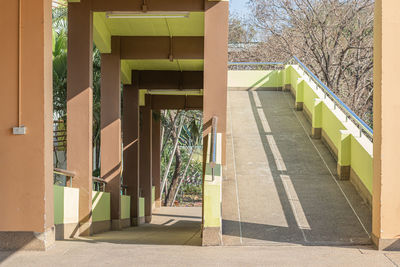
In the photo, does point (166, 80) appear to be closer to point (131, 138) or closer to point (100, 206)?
point (131, 138)

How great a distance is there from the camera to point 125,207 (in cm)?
1404

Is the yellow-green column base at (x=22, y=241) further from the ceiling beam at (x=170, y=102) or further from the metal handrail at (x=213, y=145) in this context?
the ceiling beam at (x=170, y=102)

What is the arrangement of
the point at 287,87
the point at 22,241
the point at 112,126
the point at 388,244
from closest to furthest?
the point at 22,241 < the point at 388,244 < the point at 112,126 < the point at 287,87

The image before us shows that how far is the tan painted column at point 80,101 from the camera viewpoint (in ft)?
31.1

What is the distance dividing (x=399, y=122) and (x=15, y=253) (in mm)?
4373

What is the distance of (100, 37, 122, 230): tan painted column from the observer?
1209 cm

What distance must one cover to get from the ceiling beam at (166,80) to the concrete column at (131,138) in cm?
40

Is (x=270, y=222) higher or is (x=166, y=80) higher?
(x=166, y=80)

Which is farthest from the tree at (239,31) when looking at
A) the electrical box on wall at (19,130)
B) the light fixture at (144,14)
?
A: the electrical box on wall at (19,130)

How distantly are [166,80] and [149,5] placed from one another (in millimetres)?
6354

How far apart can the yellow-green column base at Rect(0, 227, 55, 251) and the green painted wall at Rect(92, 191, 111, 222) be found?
13.4ft

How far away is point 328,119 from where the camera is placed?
12.0 m

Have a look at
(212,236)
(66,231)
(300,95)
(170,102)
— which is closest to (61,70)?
(170,102)

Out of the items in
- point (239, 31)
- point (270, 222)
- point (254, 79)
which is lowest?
point (270, 222)
